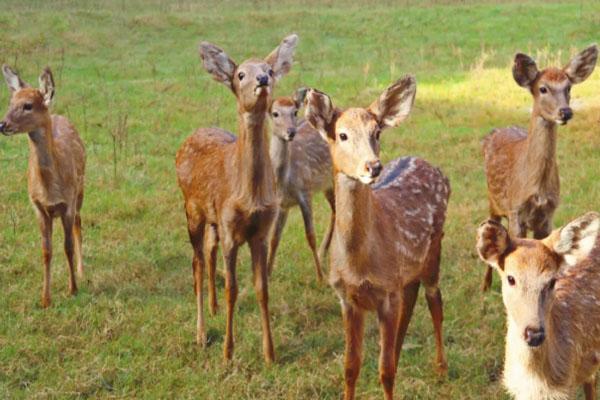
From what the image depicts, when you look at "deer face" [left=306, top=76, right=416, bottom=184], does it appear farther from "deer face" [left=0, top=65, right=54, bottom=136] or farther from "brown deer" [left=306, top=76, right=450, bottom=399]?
"deer face" [left=0, top=65, right=54, bottom=136]

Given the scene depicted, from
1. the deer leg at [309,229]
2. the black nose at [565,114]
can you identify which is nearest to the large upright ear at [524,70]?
the black nose at [565,114]

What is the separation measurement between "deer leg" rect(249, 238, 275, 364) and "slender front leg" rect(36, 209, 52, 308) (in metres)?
2.12

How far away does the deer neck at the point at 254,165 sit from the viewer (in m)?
5.94

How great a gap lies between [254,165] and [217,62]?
0.91m

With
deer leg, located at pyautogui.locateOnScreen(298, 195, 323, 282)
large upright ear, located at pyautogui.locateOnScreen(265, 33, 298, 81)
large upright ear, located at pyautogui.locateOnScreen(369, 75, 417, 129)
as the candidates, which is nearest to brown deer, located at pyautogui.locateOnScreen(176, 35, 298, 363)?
large upright ear, located at pyautogui.locateOnScreen(265, 33, 298, 81)

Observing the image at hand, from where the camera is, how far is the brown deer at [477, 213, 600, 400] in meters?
3.92

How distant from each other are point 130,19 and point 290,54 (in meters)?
18.6

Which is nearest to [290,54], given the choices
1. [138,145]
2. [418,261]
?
[418,261]

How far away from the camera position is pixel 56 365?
19.4 ft

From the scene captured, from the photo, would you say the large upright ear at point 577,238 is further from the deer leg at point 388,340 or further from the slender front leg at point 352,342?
the slender front leg at point 352,342

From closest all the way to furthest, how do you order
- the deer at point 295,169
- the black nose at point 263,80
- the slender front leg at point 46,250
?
the black nose at point 263,80, the slender front leg at point 46,250, the deer at point 295,169

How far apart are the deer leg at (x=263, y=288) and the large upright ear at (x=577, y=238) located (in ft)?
8.80

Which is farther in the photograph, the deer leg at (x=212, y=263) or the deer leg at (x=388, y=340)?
the deer leg at (x=212, y=263)

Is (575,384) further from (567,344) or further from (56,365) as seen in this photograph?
(56,365)
